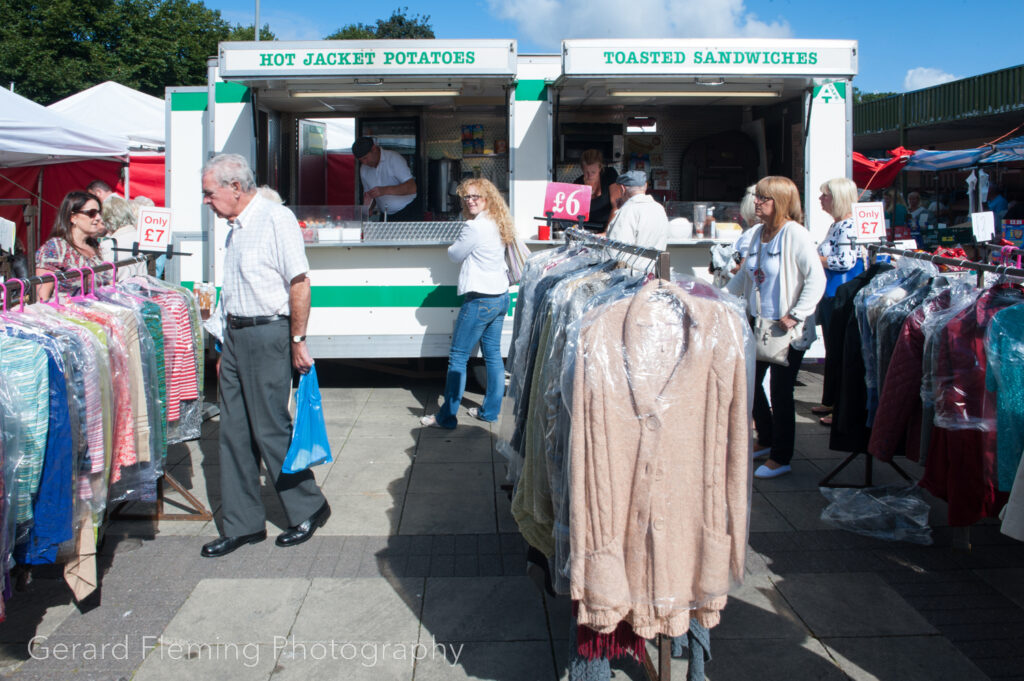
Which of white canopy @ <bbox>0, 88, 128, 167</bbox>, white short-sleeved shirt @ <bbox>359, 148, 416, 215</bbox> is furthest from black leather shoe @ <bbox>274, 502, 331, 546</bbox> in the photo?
white canopy @ <bbox>0, 88, 128, 167</bbox>

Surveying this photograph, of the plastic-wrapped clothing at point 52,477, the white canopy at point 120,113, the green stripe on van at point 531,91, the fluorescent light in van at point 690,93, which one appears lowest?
the plastic-wrapped clothing at point 52,477

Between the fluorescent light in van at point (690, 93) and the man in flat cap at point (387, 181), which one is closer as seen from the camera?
the fluorescent light in van at point (690, 93)

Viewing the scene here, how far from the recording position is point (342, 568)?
4.15 metres

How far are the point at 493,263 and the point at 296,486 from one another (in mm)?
2500

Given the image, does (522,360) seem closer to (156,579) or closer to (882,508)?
(156,579)

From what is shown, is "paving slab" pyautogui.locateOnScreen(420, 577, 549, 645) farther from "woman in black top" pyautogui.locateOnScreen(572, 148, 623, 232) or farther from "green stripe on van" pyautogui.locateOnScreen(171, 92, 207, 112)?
"green stripe on van" pyautogui.locateOnScreen(171, 92, 207, 112)

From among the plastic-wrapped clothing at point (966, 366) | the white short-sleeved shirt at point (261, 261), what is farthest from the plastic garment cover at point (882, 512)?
the white short-sleeved shirt at point (261, 261)

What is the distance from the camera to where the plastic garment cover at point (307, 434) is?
427cm

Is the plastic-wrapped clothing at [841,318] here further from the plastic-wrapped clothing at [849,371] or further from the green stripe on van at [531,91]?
the green stripe on van at [531,91]

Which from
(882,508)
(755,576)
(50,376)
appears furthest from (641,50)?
(50,376)

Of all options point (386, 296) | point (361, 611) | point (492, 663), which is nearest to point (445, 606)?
point (361, 611)

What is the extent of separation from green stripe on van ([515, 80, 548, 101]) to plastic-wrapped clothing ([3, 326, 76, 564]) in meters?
5.34

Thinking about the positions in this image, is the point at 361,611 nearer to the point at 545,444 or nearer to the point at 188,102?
the point at 545,444

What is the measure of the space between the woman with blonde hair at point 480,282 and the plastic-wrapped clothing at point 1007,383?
3618 mm
